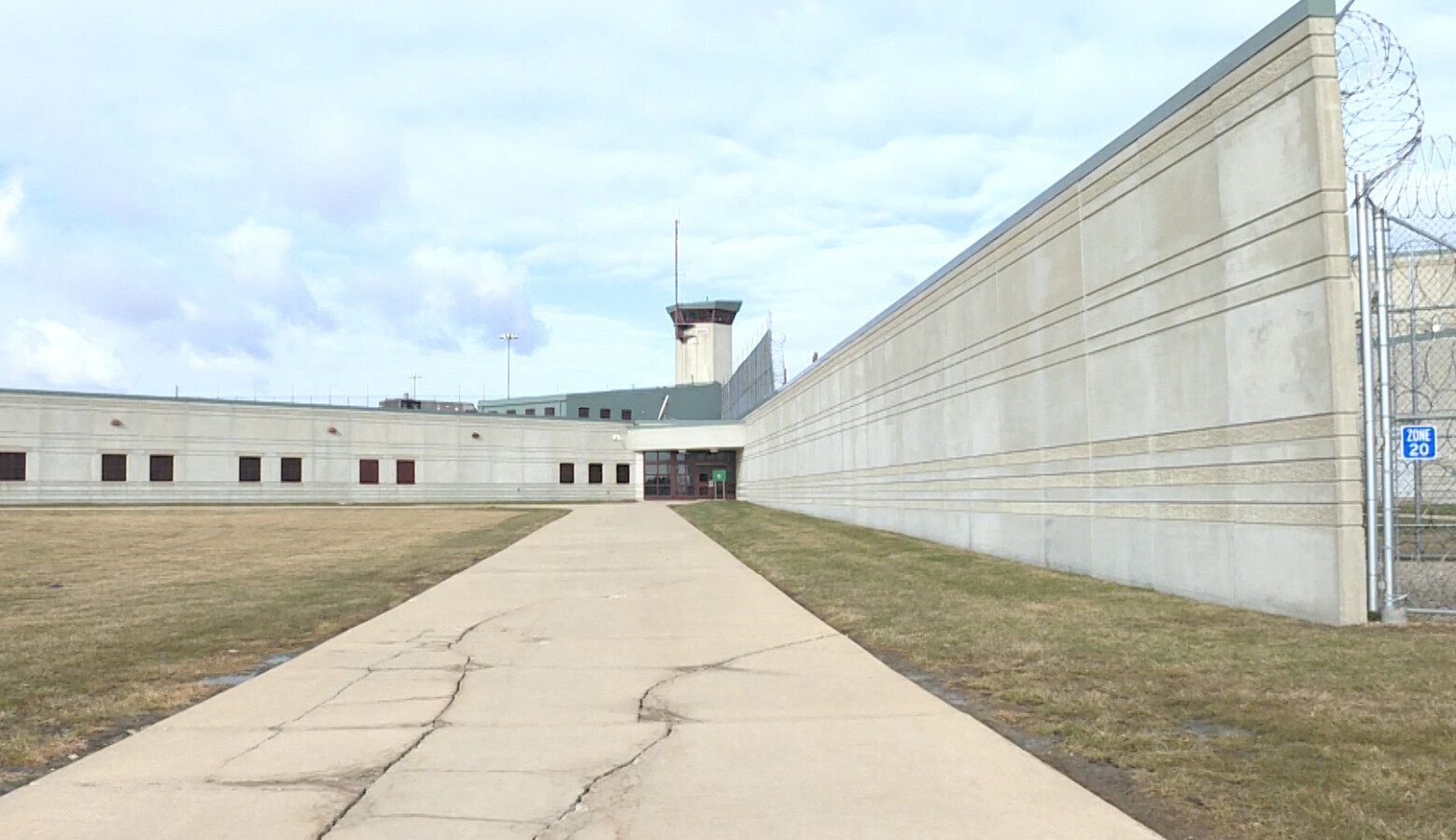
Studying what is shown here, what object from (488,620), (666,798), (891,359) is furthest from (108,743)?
(891,359)

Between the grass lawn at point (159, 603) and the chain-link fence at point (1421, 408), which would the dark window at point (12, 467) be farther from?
the chain-link fence at point (1421, 408)

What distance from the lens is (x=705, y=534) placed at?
30.0 m

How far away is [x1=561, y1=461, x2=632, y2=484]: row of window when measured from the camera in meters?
68.4

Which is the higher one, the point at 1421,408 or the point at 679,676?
the point at 1421,408

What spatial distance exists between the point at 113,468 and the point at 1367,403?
54.8 metres

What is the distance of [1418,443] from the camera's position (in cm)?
1033

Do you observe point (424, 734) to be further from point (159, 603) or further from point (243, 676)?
point (159, 603)

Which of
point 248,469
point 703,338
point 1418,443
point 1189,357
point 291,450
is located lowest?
point 1418,443

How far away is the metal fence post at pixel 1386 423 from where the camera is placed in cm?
1027

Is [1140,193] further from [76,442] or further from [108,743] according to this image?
[76,442]

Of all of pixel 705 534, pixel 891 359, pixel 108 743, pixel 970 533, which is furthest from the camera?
pixel 705 534

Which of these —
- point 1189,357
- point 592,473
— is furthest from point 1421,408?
point 592,473

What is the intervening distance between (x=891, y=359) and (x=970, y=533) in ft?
24.1

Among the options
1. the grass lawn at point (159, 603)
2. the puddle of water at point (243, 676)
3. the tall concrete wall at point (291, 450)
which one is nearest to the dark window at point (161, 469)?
the tall concrete wall at point (291, 450)
